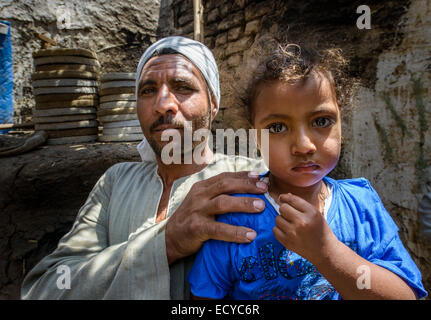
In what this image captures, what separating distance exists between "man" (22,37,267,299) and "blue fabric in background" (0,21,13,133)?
18.4 feet

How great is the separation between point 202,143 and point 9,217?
2646 mm

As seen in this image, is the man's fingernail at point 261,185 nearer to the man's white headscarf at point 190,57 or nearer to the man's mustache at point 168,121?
the man's mustache at point 168,121

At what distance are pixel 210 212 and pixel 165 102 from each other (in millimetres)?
686

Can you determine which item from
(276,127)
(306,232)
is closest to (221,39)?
(276,127)

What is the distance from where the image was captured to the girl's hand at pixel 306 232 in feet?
2.71

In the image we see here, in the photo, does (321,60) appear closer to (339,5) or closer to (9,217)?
(339,5)

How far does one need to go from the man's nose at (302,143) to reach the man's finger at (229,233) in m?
0.33

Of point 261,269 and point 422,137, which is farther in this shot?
point 422,137

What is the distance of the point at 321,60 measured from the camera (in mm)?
1093

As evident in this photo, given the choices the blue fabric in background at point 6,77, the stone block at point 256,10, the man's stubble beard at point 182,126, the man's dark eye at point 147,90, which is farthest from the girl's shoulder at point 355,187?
the blue fabric in background at point 6,77

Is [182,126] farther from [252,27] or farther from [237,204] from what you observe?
[252,27]

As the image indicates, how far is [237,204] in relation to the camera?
104cm

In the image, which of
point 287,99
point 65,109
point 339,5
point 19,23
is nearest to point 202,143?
point 287,99

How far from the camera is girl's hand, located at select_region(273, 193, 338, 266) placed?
83cm
